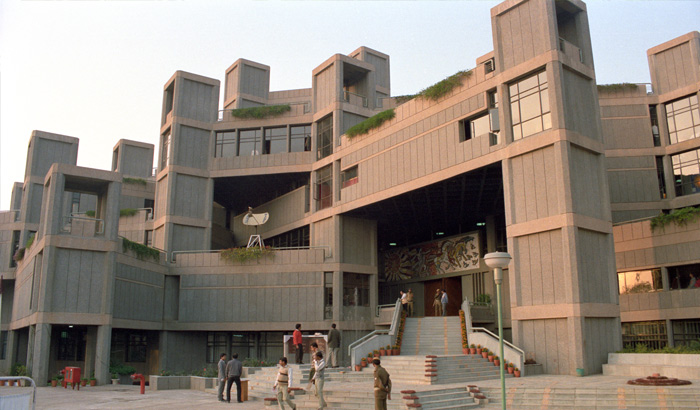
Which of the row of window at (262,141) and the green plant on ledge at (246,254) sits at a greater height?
the row of window at (262,141)

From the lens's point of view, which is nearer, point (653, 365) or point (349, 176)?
point (653, 365)

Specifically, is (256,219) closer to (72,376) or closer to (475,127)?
(72,376)

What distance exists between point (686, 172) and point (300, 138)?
24233mm

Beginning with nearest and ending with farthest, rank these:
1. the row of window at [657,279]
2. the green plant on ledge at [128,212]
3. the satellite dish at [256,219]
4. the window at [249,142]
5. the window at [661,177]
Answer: the row of window at [657,279] → the window at [661,177] → the satellite dish at [256,219] → the window at [249,142] → the green plant on ledge at [128,212]

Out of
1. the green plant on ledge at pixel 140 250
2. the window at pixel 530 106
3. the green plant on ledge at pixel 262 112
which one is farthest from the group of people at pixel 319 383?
the green plant on ledge at pixel 262 112

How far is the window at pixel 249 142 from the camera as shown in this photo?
41.6 metres

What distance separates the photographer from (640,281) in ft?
105

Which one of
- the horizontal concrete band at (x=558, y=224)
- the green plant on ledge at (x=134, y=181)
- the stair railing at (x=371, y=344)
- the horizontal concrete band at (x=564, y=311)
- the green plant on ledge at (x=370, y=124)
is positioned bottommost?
the stair railing at (x=371, y=344)

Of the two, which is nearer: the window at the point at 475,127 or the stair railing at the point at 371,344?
the stair railing at the point at 371,344

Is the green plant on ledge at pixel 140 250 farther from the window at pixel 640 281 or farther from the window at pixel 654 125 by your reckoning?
the window at pixel 654 125

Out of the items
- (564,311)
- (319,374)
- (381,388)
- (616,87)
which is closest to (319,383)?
(319,374)

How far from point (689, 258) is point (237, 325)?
2466 centimetres

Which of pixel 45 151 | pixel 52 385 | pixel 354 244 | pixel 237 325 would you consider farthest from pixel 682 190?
pixel 45 151

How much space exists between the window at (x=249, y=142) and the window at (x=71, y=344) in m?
15.4
